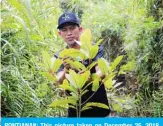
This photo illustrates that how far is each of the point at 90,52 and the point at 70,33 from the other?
0.21 m

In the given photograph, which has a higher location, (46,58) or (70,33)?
(70,33)

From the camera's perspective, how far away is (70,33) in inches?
33.2

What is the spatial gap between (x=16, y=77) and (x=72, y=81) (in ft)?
0.36

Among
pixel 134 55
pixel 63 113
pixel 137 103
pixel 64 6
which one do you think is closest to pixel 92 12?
pixel 64 6

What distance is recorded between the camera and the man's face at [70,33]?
2.72ft

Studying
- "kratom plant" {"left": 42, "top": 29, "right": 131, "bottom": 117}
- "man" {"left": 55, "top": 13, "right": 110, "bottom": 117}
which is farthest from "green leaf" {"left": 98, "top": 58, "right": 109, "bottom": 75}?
"man" {"left": 55, "top": 13, "right": 110, "bottom": 117}

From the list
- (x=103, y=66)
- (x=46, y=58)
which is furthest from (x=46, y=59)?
(x=103, y=66)

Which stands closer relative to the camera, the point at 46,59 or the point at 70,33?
the point at 46,59

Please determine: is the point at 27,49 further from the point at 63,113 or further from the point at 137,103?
the point at 137,103

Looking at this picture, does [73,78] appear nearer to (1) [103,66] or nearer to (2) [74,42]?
(1) [103,66]

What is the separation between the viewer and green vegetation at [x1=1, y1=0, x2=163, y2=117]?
67cm

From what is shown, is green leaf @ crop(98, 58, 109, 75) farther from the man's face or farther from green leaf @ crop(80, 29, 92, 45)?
the man's face

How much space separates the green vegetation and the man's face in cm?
5

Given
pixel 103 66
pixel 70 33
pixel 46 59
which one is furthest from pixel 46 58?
pixel 70 33
